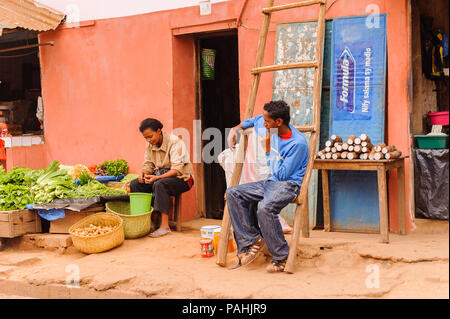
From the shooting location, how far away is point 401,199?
5.25 metres

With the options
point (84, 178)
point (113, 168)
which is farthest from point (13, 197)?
point (113, 168)

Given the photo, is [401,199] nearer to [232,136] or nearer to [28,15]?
[232,136]

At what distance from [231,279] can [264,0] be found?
3659 millimetres

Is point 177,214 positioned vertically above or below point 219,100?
below

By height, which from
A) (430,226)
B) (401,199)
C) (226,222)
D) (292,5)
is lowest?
(430,226)

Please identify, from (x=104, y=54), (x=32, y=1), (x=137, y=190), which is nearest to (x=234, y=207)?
(x=137, y=190)

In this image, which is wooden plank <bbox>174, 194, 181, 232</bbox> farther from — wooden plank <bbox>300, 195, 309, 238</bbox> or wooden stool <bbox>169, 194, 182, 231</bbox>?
wooden plank <bbox>300, 195, 309, 238</bbox>

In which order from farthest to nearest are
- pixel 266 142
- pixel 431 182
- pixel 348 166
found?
pixel 431 182, pixel 348 166, pixel 266 142

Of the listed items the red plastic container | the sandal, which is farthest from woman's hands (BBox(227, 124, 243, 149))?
the red plastic container

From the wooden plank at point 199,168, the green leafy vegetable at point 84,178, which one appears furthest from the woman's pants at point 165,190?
the wooden plank at point 199,168

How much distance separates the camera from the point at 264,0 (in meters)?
6.14

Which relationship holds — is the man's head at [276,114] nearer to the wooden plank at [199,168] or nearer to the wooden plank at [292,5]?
the wooden plank at [292,5]

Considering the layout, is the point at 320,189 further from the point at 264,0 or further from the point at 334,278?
Result: the point at 264,0

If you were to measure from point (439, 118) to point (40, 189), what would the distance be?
5233mm
